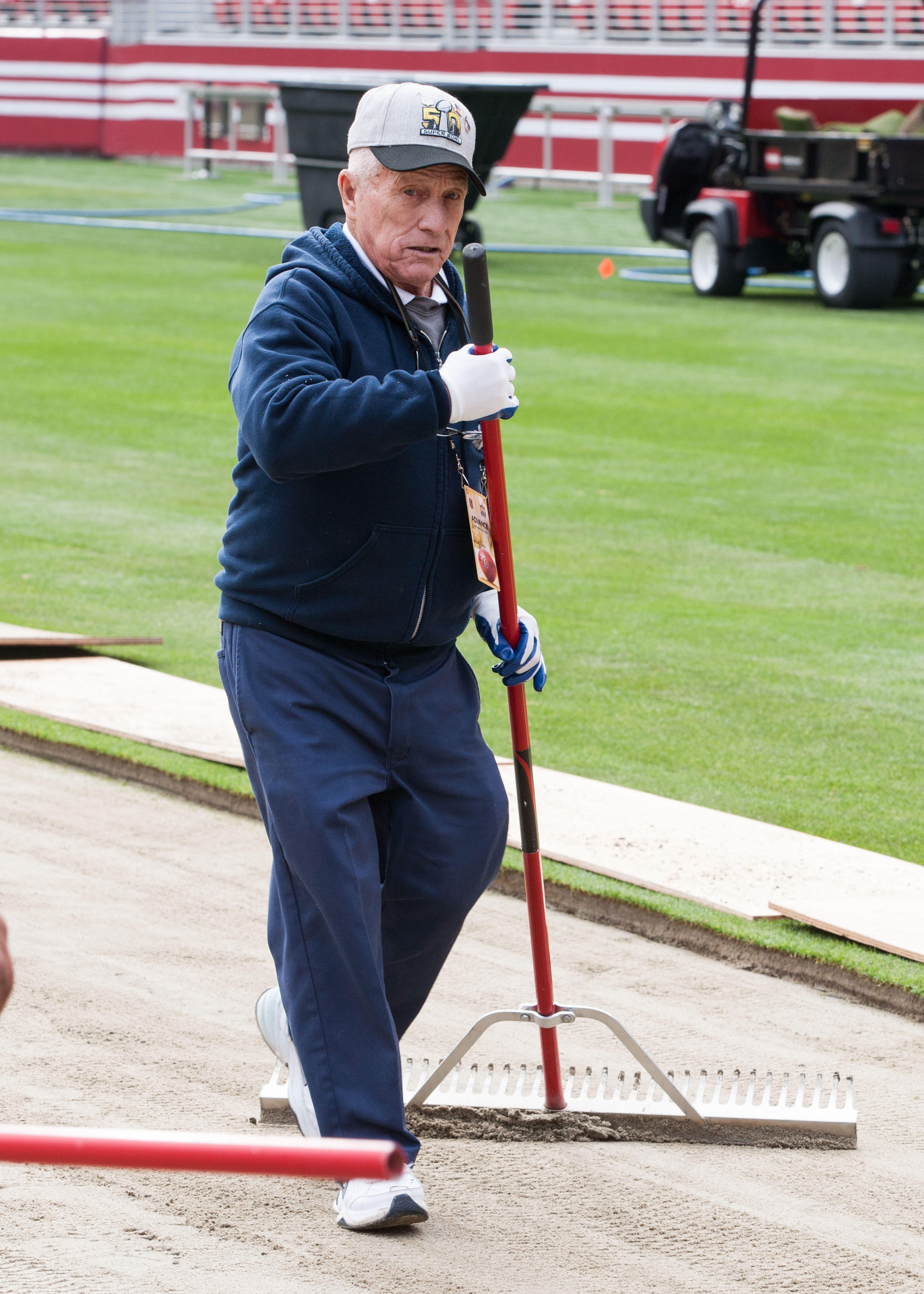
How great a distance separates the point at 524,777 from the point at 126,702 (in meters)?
3.08

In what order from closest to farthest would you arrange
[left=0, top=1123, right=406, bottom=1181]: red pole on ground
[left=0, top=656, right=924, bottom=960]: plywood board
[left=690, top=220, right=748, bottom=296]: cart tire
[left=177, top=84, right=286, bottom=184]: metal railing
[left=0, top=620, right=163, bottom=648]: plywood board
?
[left=0, top=1123, right=406, bottom=1181]: red pole on ground < [left=0, top=656, right=924, bottom=960]: plywood board < [left=0, top=620, right=163, bottom=648]: plywood board < [left=690, top=220, right=748, bottom=296]: cart tire < [left=177, top=84, right=286, bottom=184]: metal railing

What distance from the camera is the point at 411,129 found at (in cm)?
319

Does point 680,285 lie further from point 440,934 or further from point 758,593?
point 440,934

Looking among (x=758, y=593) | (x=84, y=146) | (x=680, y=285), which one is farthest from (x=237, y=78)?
(x=758, y=593)

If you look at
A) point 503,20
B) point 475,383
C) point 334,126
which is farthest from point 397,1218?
point 503,20

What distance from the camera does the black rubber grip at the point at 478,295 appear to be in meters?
3.14

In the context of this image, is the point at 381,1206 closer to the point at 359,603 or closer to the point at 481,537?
the point at 359,603

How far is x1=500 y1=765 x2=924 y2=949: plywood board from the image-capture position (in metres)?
4.84

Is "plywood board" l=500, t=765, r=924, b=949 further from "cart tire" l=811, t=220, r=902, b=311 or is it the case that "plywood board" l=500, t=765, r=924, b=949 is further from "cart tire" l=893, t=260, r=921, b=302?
"cart tire" l=893, t=260, r=921, b=302

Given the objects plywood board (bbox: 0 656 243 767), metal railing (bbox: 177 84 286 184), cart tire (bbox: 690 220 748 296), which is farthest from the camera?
metal railing (bbox: 177 84 286 184)

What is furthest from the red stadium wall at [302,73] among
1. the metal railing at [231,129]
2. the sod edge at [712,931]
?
the sod edge at [712,931]

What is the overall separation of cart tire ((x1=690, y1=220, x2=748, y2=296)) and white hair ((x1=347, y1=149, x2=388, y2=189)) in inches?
663

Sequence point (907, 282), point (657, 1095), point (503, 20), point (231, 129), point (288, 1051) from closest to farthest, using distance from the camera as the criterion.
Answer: point (288, 1051), point (657, 1095), point (907, 282), point (503, 20), point (231, 129)

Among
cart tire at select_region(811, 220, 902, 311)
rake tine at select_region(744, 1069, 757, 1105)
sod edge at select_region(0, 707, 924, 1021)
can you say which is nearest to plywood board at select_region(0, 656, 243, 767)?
sod edge at select_region(0, 707, 924, 1021)
